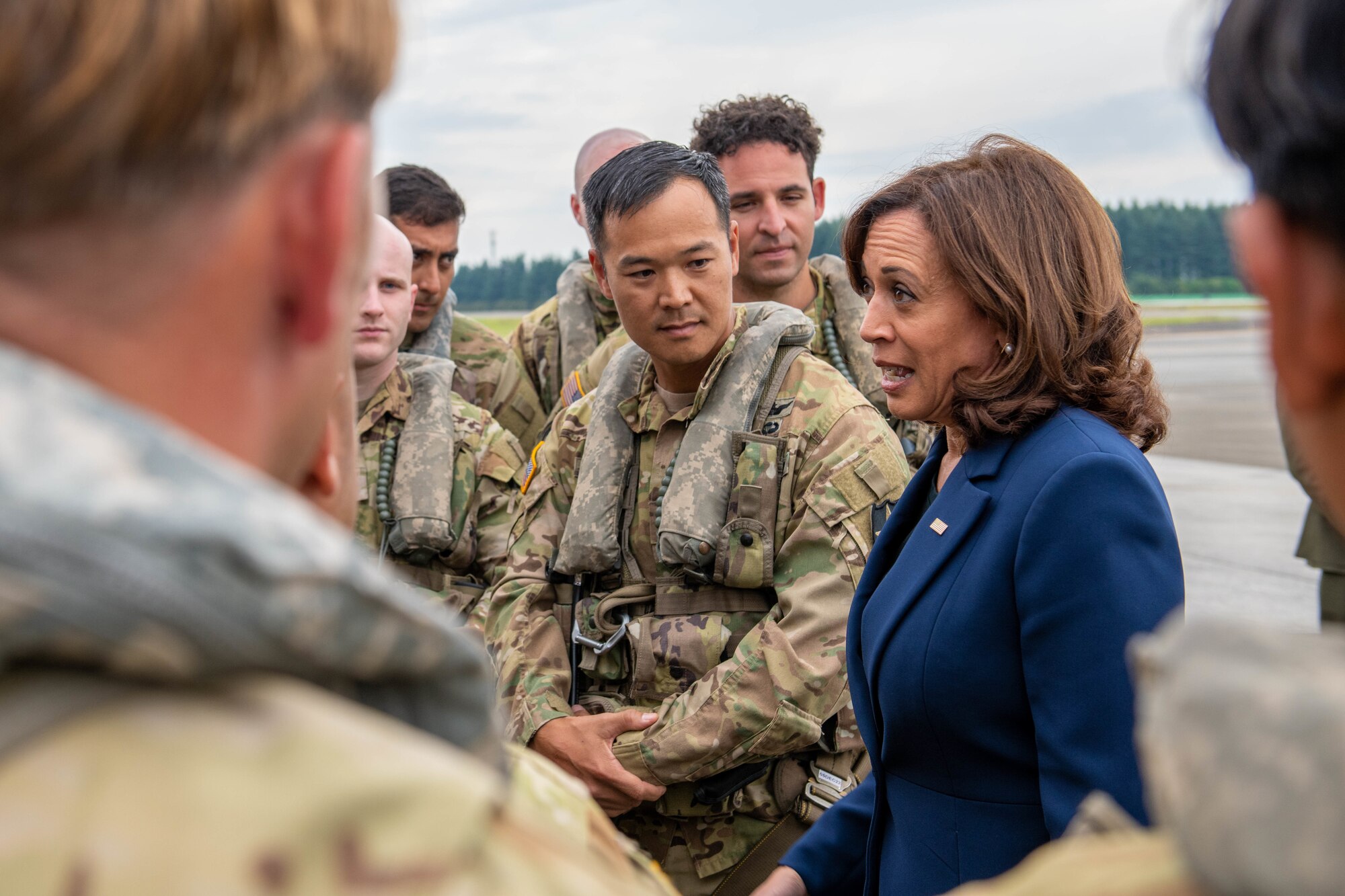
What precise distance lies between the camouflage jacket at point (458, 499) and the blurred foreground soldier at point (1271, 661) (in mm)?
3320

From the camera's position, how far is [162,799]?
66 cm

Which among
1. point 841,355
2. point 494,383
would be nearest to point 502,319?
point 494,383

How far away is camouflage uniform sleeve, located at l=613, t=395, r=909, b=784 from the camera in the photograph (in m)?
2.97

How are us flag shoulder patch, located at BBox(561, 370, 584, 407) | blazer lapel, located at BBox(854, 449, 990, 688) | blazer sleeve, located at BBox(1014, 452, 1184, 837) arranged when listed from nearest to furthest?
blazer sleeve, located at BBox(1014, 452, 1184, 837) → blazer lapel, located at BBox(854, 449, 990, 688) → us flag shoulder patch, located at BBox(561, 370, 584, 407)

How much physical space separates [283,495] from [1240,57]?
76cm

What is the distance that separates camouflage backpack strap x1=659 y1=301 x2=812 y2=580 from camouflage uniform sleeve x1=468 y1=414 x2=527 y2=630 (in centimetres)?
103

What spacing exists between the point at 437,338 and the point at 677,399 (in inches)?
103

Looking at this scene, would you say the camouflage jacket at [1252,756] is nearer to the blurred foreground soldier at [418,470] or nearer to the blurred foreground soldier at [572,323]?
the blurred foreground soldier at [418,470]

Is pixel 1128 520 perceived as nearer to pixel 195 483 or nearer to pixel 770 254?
pixel 195 483

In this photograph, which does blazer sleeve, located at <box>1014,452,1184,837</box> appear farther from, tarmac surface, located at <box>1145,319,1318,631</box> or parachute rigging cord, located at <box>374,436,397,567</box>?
parachute rigging cord, located at <box>374,436,397,567</box>

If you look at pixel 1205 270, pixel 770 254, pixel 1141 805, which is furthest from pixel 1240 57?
pixel 1205 270

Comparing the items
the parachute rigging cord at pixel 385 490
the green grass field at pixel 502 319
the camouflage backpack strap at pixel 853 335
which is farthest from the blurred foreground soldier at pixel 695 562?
the green grass field at pixel 502 319

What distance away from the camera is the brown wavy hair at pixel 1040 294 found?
8.02 ft

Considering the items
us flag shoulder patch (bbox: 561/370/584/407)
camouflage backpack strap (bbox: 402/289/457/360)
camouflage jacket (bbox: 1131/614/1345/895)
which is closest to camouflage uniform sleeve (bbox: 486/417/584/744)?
us flag shoulder patch (bbox: 561/370/584/407)
